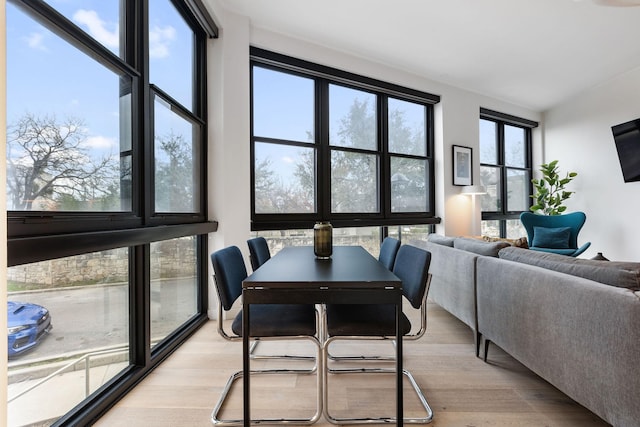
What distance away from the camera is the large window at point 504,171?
16.9 feet

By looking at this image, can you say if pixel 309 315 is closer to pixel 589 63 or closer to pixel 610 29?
pixel 610 29

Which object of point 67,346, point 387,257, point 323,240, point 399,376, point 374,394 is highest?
point 323,240

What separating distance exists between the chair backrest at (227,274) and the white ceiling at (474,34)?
7.88ft

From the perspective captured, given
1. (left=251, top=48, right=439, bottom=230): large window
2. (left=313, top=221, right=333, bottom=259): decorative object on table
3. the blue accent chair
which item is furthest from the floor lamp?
(left=313, top=221, right=333, bottom=259): decorative object on table

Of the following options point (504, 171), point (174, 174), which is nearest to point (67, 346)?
point (174, 174)

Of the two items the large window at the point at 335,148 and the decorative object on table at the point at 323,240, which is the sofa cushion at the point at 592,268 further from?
the large window at the point at 335,148

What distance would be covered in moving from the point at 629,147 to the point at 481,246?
3.81m

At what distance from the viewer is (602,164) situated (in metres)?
4.62

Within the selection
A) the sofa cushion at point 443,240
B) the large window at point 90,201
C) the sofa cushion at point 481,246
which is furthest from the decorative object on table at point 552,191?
the large window at point 90,201

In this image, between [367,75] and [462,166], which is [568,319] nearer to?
[367,75]

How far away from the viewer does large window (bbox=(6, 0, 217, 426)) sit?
1200 mm

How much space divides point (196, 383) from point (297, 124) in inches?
106

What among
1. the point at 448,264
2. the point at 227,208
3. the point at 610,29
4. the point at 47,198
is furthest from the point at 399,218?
the point at 47,198

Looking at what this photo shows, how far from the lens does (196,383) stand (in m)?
1.81
